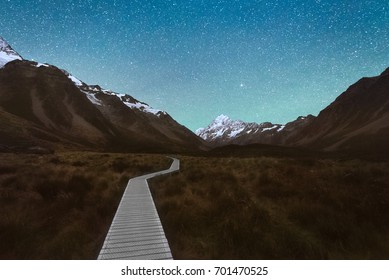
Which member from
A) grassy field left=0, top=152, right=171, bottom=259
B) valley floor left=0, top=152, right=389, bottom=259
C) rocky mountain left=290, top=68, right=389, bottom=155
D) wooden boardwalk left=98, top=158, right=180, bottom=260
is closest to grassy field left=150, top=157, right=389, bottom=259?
valley floor left=0, top=152, right=389, bottom=259

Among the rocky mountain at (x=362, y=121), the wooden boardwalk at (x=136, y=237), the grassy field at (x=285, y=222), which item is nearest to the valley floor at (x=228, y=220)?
the grassy field at (x=285, y=222)

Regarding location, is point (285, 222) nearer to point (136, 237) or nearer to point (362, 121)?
point (136, 237)

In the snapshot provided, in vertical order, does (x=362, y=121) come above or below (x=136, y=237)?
above

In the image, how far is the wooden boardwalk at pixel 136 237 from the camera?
683 centimetres

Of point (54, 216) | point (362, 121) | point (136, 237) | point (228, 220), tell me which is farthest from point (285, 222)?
point (362, 121)

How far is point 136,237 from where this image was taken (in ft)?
26.2

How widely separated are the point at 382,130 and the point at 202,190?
122 metres

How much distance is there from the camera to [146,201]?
42.9 feet

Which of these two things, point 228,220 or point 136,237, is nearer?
point 136,237

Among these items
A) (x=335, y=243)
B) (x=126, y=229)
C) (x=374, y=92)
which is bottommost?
(x=335, y=243)

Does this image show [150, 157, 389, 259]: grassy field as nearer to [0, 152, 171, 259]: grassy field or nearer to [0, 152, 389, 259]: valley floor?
[0, 152, 389, 259]: valley floor
